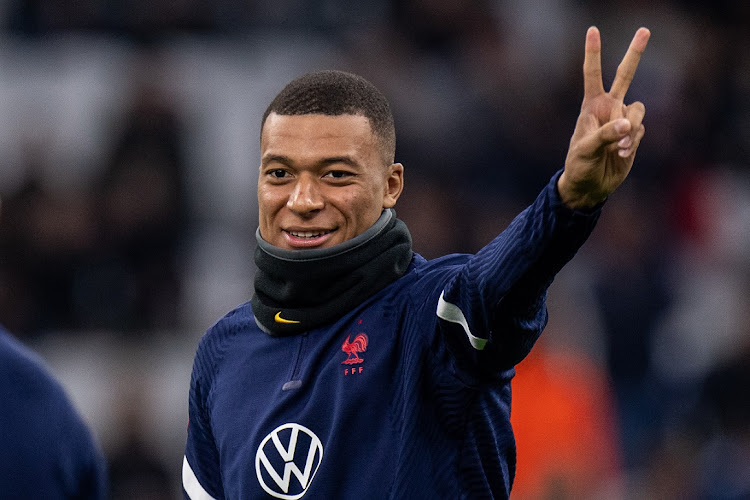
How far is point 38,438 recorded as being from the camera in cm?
368

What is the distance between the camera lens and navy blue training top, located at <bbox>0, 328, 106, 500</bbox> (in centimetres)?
363

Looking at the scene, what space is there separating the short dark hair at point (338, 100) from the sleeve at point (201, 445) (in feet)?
2.29

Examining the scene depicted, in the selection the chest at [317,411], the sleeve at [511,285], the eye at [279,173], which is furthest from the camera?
the eye at [279,173]

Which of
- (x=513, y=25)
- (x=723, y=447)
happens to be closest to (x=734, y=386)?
(x=723, y=447)

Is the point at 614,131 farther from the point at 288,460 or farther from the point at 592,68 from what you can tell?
the point at 288,460

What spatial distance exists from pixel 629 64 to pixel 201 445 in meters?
1.53

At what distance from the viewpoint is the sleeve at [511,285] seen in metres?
2.82

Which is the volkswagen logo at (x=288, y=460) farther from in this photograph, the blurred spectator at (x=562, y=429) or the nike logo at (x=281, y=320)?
the blurred spectator at (x=562, y=429)

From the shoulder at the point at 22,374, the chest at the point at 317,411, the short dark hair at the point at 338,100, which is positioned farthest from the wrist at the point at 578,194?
the shoulder at the point at 22,374

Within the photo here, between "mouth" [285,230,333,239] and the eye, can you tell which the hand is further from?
the eye

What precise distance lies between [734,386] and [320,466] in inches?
210

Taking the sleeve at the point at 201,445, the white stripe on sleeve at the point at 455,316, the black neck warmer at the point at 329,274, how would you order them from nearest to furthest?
1. the white stripe on sleeve at the point at 455,316
2. the black neck warmer at the point at 329,274
3. the sleeve at the point at 201,445

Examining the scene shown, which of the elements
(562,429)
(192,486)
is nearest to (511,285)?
(192,486)

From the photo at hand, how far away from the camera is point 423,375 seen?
3.18 meters
